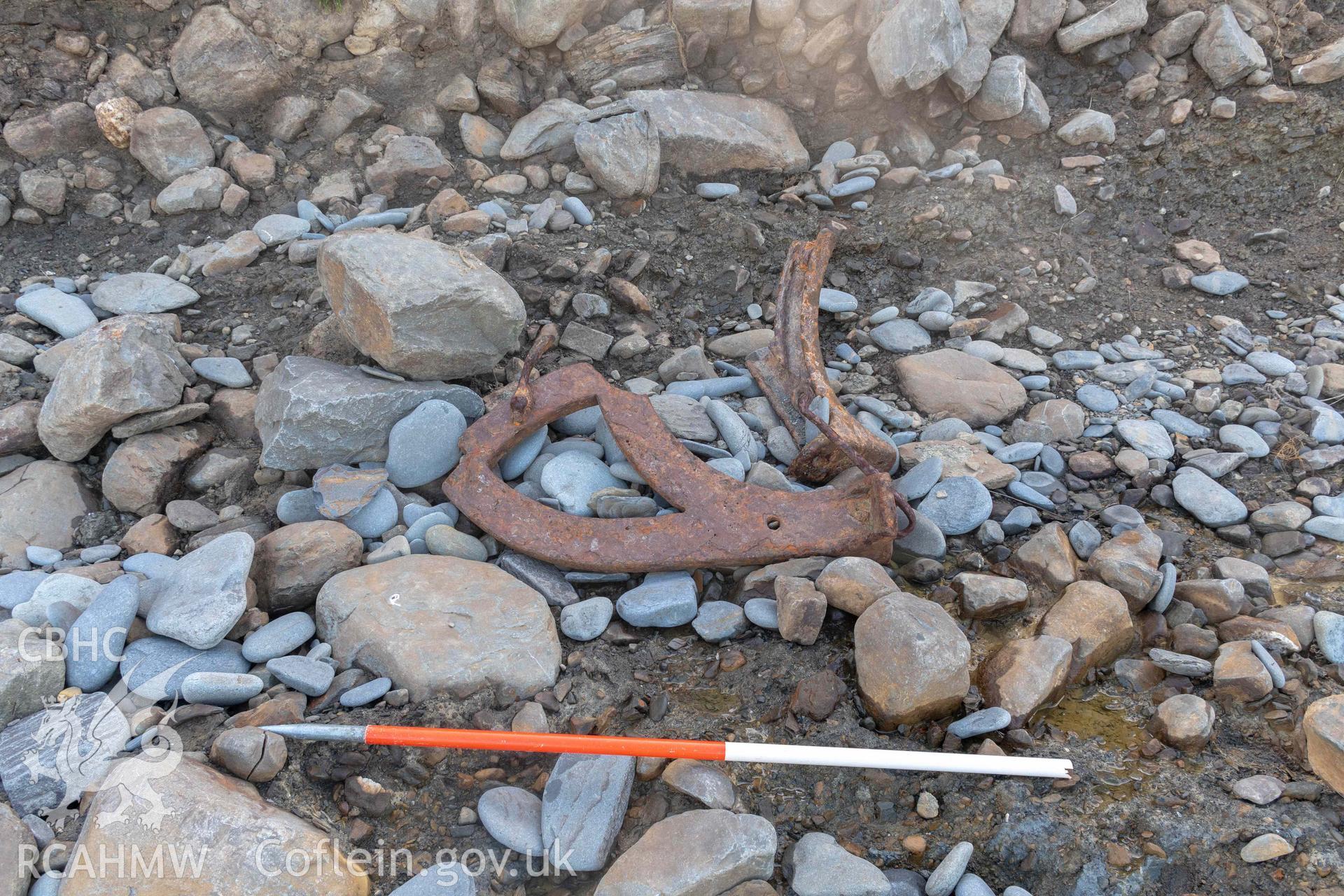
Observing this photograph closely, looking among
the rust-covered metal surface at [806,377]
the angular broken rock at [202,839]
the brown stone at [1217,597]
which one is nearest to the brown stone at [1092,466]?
the brown stone at [1217,597]

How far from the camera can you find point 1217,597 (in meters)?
2.51

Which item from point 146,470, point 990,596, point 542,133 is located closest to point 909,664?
point 990,596

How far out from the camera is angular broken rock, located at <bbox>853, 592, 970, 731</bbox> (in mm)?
2199

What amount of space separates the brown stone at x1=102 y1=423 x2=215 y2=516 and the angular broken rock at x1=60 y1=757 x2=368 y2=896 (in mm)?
1090

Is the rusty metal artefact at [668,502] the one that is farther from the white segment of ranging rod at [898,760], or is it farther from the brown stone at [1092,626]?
the white segment of ranging rod at [898,760]

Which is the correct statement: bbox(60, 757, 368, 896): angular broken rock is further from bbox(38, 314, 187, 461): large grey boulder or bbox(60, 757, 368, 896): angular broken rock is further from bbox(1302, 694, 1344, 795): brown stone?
bbox(1302, 694, 1344, 795): brown stone

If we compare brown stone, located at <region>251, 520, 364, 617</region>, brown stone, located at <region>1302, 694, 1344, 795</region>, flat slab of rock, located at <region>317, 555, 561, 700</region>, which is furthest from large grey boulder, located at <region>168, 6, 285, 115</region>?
brown stone, located at <region>1302, 694, 1344, 795</region>

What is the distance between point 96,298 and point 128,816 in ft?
7.72

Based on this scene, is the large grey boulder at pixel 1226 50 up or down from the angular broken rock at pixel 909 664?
up

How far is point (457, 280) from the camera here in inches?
113

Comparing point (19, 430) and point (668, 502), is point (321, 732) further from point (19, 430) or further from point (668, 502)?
point (19, 430)

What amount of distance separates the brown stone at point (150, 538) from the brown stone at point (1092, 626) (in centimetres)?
249

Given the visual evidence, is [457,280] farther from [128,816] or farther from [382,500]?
[128,816]

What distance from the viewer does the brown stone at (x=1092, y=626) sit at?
2.39 m
